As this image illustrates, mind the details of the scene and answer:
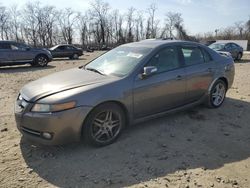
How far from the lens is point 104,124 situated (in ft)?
14.6

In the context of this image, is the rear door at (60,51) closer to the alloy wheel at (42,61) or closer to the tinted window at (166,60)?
the alloy wheel at (42,61)

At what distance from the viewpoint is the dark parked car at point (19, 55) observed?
53.1 ft

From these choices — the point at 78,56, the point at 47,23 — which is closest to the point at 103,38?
the point at 47,23

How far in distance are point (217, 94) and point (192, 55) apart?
120 centimetres

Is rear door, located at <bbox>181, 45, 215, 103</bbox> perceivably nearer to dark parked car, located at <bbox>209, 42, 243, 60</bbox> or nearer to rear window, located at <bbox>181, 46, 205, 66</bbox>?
rear window, located at <bbox>181, 46, 205, 66</bbox>

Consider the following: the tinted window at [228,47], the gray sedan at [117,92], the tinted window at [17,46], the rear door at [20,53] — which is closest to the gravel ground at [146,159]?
the gray sedan at [117,92]

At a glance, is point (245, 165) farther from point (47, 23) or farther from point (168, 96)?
point (47, 23)

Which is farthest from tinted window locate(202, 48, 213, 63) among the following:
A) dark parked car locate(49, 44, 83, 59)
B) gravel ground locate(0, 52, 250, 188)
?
dark parked car locate(49, 44, 83, 59)

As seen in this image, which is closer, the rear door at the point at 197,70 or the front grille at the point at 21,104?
the front grille at the point at 21,104

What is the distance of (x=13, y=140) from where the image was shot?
4754 millimetres

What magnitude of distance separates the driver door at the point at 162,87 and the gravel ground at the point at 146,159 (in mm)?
423

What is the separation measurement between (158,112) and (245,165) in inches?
66.4

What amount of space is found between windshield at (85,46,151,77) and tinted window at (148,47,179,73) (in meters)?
0.21

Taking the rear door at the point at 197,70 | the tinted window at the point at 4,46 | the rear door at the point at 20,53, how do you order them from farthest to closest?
the rear door at the point at 20,53, the tinted window at the point at 4,46, the rear door at the point at 197,70
